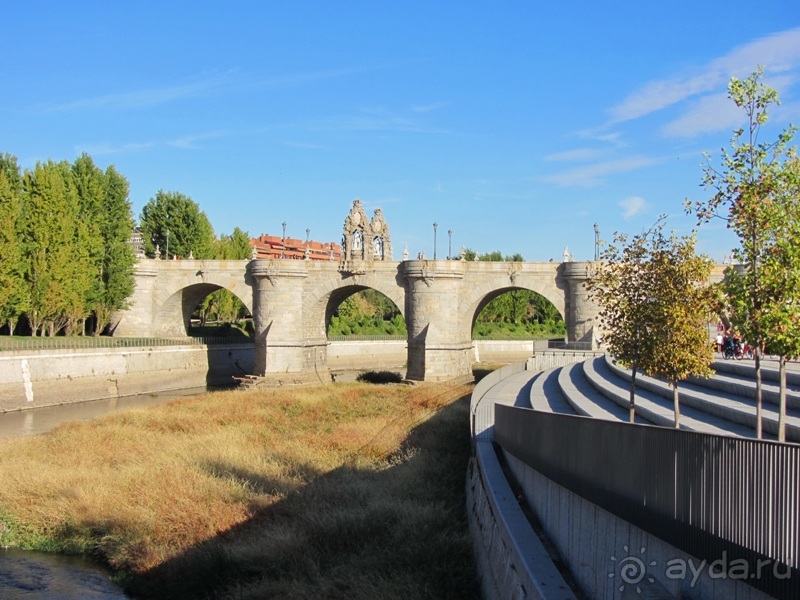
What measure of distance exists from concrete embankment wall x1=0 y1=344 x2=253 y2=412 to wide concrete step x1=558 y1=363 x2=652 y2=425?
27.1 m

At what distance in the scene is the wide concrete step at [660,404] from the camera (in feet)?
41.2

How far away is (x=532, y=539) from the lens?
9195mm

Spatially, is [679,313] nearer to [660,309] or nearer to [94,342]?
[660,309]

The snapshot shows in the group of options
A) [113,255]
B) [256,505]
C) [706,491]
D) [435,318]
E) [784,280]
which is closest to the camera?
[706,491]

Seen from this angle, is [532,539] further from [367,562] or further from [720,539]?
[367,562]

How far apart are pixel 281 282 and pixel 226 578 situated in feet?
112

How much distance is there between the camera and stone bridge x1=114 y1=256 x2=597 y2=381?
4450 cm

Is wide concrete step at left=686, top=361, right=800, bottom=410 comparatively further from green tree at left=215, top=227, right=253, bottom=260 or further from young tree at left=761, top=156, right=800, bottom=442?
green tree at left=215, top=227, right=253, bottom=260

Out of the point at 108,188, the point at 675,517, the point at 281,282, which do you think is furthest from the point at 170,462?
the point at 108,188

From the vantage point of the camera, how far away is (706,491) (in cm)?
587

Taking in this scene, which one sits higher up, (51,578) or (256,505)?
(256,505)

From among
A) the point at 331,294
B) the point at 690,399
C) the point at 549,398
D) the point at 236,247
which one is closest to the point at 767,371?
the point at 690,399

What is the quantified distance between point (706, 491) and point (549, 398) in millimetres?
14844

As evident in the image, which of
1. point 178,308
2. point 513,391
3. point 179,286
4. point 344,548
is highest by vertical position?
point 179,286
